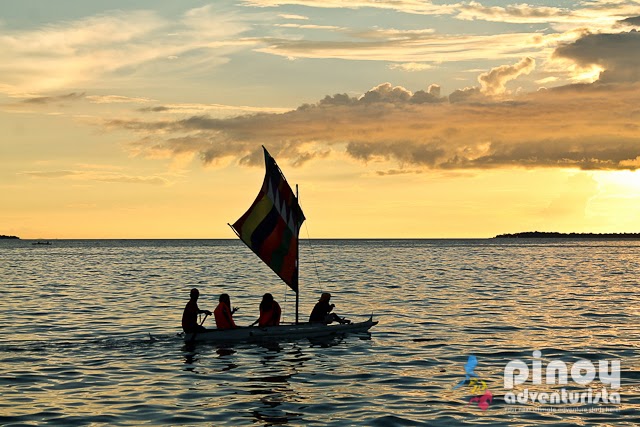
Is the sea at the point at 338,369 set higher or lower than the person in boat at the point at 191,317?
lower

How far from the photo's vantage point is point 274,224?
36.5 m

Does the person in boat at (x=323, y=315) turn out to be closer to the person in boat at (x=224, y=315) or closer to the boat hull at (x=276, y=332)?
the boat hull at (x=276, y=332)

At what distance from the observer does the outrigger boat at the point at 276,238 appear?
3412cm

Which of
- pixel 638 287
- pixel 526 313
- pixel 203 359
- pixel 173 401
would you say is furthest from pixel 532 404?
pixel 638 287

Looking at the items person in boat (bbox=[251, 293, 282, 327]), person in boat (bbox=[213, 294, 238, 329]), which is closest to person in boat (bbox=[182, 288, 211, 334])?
person in boat (bbox=[213, 294, 238, 329])

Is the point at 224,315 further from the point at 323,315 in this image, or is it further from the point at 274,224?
the point at 274,224

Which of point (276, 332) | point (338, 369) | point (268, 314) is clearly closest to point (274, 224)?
point (268, 314)

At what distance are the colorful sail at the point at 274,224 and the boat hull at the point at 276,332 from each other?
2.85 metres

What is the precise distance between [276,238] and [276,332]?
15.6 ft

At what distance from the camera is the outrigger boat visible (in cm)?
3412

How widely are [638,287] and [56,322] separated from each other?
173 feet

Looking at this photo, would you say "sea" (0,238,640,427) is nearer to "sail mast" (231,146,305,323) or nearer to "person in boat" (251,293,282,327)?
"person in boat" (251,293,282,327)

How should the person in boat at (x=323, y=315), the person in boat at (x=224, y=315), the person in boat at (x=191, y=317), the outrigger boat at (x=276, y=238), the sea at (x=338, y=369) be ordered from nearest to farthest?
the sea at (x=338, y=369)
the person in boat at (x=191, y=317)
the person in boat at (x=224, y=315)
the outrigger boat at (x=276, y=238)
the person in boat at (x=323, y=315)

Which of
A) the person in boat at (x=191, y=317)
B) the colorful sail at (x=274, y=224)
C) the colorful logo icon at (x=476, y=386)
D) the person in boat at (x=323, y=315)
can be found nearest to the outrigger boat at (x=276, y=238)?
the colorful sail at (x=274, y=224)
